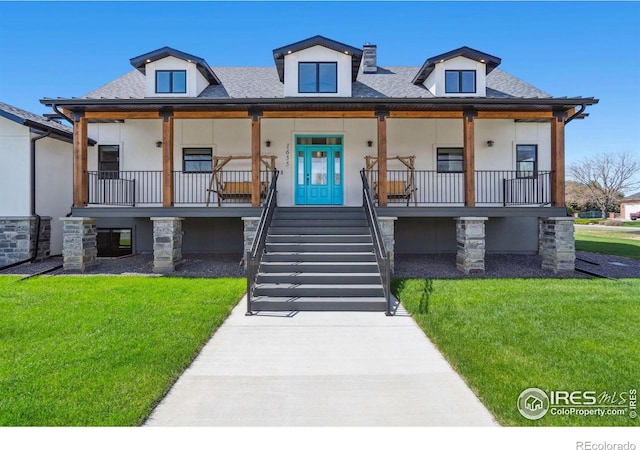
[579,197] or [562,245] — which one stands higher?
[579,197]

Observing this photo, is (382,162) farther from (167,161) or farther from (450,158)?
(167,161)

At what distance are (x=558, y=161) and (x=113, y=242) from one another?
626 inches

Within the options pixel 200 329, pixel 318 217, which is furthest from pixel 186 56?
pixel 200 329

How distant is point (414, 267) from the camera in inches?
423

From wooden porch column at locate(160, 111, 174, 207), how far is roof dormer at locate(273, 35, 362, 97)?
13.6 feet

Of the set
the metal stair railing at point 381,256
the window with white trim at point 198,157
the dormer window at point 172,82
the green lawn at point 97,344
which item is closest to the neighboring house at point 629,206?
the metal stair railing at point 381,256

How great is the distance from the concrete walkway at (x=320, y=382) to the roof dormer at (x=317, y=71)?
9.13 metres

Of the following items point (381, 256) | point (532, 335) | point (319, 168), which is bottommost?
point (532, 335)

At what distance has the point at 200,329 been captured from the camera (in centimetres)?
565

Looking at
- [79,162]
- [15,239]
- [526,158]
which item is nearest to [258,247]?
[79,162]

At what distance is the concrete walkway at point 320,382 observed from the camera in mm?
3395

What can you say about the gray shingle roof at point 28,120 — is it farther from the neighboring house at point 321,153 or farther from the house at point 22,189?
the neighboring house at point 321,153
